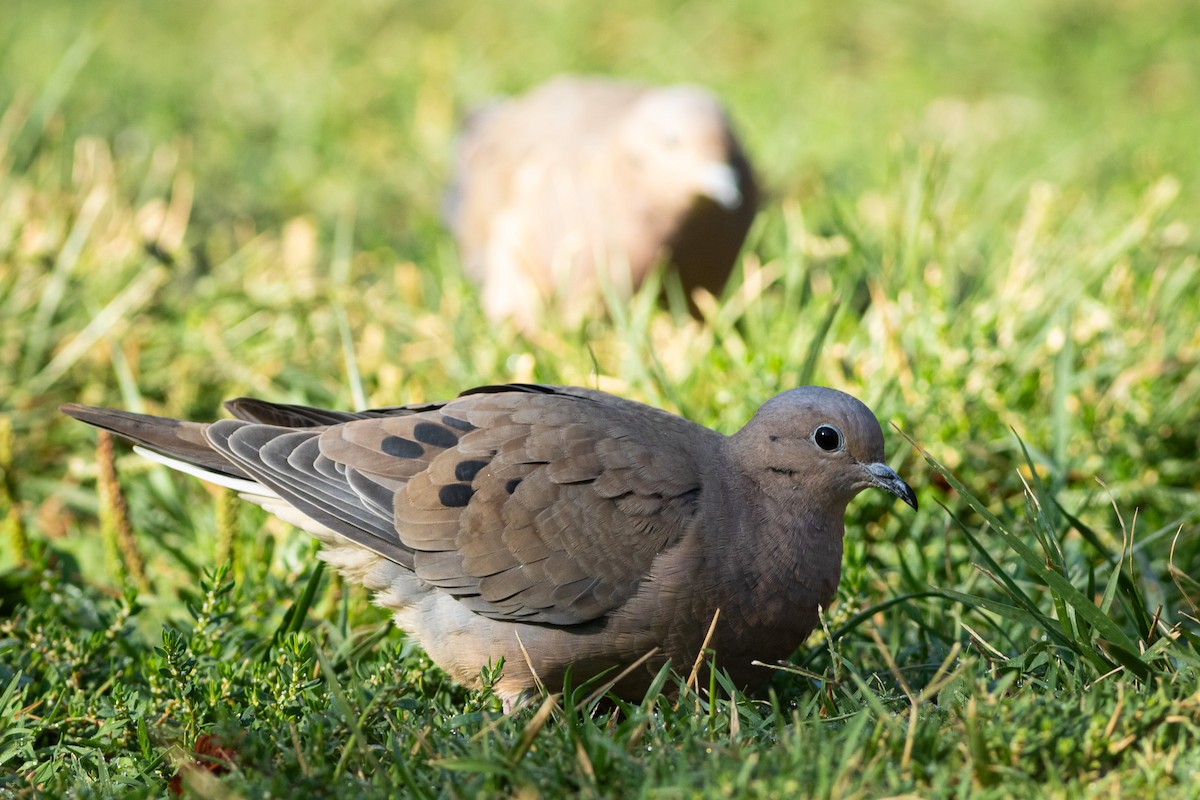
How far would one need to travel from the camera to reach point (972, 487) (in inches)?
138

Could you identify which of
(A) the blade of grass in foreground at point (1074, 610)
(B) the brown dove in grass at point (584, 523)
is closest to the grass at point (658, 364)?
(A) the blade of grass in foreground at point (1074, 610)

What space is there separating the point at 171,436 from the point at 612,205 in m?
2.87

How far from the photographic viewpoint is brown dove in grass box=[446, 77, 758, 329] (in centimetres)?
525

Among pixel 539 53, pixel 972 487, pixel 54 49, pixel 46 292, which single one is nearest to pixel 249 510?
pixel 46 292

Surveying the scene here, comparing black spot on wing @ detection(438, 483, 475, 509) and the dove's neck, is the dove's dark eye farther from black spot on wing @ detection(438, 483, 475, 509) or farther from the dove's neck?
black spot on wing @ detection(438, 483, 475, 509)

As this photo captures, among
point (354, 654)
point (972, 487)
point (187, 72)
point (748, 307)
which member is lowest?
point (354, 654)

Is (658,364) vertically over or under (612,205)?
under

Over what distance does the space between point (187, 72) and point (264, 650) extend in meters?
5.83

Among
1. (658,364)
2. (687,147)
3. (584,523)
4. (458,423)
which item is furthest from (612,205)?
(584,523)

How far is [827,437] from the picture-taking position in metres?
2.71

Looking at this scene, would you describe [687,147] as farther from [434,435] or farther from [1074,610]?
[1074,610]

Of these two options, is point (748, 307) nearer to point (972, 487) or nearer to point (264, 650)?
point (972, 487)

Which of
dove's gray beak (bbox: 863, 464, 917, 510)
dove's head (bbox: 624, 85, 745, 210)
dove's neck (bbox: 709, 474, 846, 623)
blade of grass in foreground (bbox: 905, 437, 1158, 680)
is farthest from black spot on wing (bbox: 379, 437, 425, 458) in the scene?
dove's head (bbox: 624, 85, 745, 210)

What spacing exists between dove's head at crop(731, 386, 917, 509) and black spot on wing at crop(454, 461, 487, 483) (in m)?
0.62
